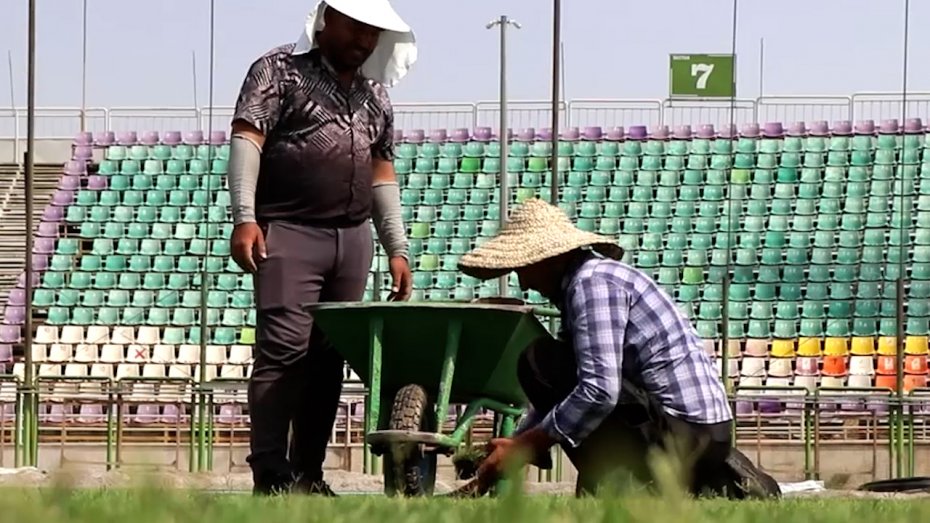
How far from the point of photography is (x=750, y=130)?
28.2m

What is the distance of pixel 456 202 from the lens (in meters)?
27.4

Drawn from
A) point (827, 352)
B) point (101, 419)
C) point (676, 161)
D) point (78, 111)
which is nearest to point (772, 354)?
point (827, 352)

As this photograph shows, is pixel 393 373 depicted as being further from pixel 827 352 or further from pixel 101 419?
pixel 827 352

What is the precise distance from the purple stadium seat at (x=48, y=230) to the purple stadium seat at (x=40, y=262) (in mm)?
528

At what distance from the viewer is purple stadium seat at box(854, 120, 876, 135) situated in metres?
27.7

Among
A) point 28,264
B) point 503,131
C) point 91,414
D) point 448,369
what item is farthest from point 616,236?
point 448,369

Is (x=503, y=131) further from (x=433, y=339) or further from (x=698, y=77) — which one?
(x=433, y=339)

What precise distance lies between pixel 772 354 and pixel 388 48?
1666cm

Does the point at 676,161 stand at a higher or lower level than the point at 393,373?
higher

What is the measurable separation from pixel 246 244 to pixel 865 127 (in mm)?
22633

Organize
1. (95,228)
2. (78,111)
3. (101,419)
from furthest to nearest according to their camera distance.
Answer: (78,111)
(95,228)
(101,419)

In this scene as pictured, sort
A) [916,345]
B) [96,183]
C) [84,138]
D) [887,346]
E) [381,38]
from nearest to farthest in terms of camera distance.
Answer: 1. [381,38]
2. [887,346]
3. [916,345]
4. [96,183]
5. [84,138]

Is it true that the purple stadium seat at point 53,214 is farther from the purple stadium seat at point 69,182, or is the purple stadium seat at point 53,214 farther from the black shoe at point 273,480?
the black shoe at point 273,480

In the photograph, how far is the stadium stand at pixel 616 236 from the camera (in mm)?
23359
